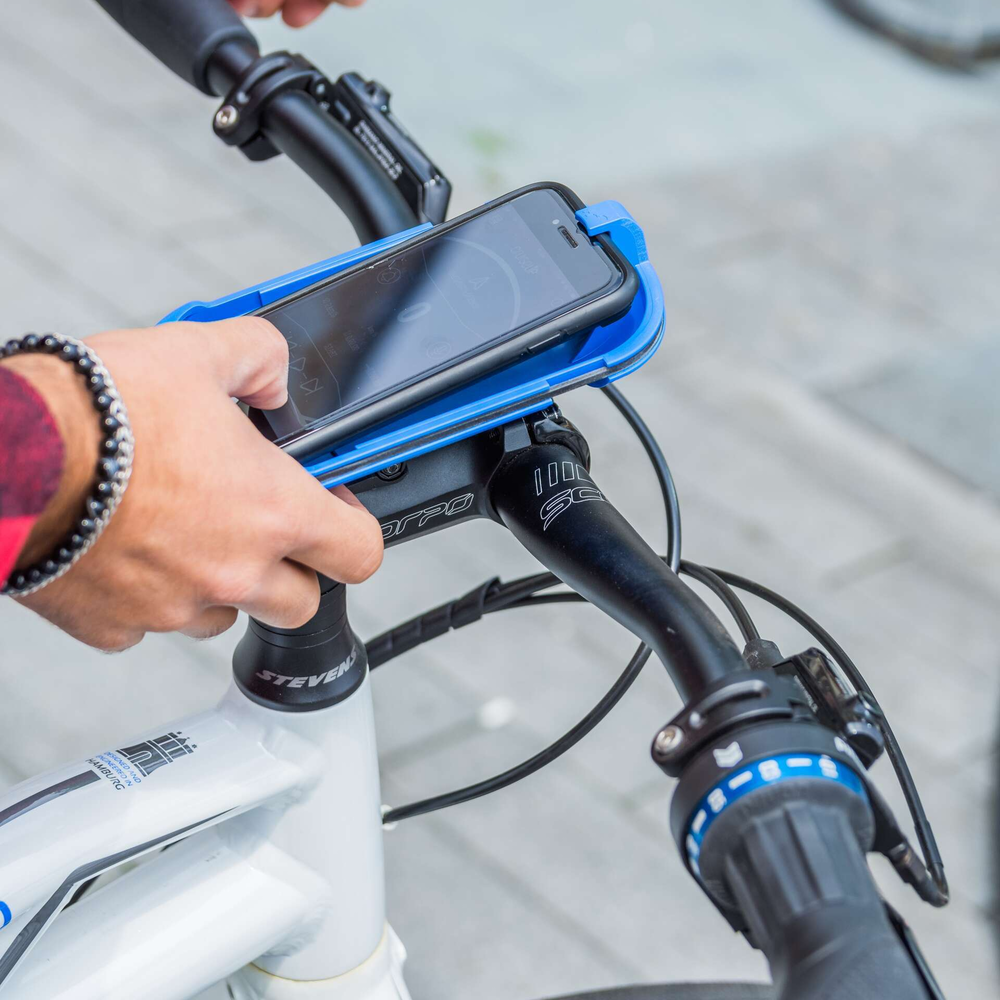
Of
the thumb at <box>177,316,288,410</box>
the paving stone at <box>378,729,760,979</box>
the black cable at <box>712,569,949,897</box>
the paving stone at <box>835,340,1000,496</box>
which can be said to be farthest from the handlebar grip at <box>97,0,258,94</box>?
the paving stone at <box>835,340,1000,496</box>

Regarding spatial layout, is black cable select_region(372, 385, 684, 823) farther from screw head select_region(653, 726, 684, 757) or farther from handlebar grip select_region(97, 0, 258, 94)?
handlebar grip select_region(97, 0, 258, 94)

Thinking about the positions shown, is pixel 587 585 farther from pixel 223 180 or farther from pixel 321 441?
pixel 223 180

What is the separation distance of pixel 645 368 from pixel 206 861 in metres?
2.04

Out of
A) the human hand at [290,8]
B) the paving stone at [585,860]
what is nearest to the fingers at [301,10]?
the human hand at [290,8]

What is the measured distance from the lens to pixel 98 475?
1.57ft

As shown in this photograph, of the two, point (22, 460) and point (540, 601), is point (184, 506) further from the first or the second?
point (540, 601)

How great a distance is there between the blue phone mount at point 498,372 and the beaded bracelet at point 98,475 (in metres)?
0.13

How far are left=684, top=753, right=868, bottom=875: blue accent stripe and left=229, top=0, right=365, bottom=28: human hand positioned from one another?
2.34ft

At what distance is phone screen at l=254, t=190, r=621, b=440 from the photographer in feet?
2.10

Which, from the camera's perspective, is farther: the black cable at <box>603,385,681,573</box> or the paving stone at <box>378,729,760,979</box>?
the paving stone at <box>378,729,760,979</box>

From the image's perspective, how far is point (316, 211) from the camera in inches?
112

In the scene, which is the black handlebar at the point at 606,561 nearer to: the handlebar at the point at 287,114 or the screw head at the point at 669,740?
the screw head at the point at 669,740

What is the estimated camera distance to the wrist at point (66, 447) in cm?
48

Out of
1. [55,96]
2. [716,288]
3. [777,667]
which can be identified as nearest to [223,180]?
[55,96]
